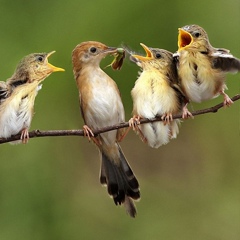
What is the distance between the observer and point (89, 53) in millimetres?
2414

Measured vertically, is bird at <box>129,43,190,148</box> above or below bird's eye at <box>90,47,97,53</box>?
below

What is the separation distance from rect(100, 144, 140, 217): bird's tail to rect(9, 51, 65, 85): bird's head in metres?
0.52

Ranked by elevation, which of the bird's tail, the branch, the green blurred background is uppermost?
the branch

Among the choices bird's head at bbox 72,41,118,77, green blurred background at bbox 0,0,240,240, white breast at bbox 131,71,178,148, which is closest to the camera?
bird's head at bbox 72,41,118,77

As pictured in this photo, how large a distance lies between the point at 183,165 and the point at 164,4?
3.12 ft

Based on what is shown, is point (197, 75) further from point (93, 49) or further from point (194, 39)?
point (93, 49)

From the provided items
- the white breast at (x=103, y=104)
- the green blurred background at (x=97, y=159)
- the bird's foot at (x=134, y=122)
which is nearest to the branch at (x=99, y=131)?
the bird's foot at (x=134, y=122)

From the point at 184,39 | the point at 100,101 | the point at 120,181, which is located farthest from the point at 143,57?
the point at 120,181

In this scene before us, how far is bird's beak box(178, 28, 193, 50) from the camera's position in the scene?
2230mm

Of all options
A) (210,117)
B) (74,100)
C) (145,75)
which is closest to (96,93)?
(145,75)

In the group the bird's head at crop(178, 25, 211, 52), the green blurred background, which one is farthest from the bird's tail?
the green blurred background

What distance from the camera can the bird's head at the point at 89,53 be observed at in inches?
92.4

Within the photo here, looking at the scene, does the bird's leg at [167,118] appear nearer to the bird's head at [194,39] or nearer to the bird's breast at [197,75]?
the bird's breast at [197,75]

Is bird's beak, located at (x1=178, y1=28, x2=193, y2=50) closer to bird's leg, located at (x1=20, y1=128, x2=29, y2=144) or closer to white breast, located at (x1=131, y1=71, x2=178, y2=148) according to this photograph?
white breast, located at (x1=131, y1=71, x2=178, y2=148)
